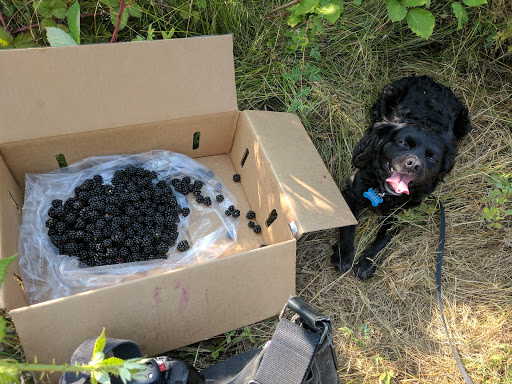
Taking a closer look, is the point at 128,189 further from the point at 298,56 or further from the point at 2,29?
the point at 298,56

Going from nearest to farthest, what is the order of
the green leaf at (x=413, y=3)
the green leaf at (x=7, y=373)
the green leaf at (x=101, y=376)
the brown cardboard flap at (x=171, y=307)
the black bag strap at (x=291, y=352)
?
the green leaf at (x=7, y=373), the green leaf at (x=101, y=376), the black bag strap at (x=291, y=352), the brown cardboard flap at (x=171, y=307), the green leaf at (x=413, y=3)

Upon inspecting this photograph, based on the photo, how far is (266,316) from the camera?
2096mm

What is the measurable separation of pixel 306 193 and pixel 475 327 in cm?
126

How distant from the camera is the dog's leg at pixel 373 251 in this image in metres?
2.50

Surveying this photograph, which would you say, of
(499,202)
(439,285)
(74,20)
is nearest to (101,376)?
(74,20)

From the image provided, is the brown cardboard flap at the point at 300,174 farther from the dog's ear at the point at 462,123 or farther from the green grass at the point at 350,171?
the dog's ear at the point at 462,123

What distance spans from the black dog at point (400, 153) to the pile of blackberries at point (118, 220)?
109 centimetres

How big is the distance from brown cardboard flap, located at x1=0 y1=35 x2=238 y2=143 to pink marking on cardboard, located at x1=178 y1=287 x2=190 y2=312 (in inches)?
41.8

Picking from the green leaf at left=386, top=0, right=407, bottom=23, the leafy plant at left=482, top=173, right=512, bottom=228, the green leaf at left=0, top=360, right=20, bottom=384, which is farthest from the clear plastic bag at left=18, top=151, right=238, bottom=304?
the leafy plant at left=482, top=173, right=512, bottom=228

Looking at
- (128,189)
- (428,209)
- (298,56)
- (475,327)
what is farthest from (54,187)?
(475,327)

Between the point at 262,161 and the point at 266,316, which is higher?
the point at 262,161

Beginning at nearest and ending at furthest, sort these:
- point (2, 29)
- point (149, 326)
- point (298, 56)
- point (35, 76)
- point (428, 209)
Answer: point (149, 326)
point (35, 76)
point (2, 29)
point (428, 209)
point (298, 56)

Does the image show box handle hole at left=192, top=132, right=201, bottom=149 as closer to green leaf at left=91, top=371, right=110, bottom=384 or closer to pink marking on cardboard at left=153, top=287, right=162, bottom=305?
pink marking on cardboard at left=153, top=287, right=162, bottom=305

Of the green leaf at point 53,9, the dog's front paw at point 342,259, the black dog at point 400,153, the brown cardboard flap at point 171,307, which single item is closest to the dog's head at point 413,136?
the black dog at point 400,153
